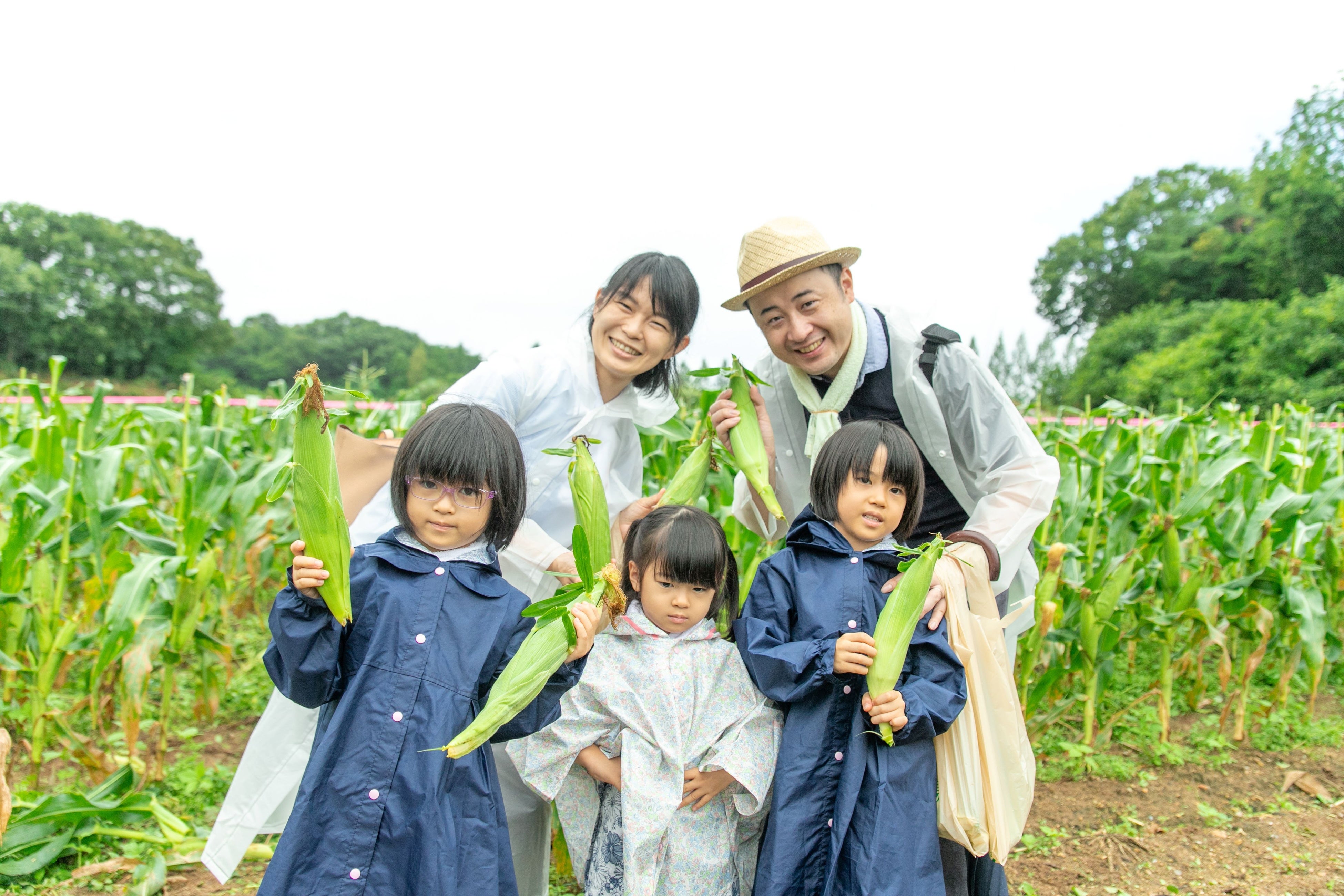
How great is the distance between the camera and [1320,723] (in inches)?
189

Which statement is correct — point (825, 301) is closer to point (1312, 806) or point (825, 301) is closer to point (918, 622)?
point (918, 622)

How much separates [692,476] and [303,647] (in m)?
1.25

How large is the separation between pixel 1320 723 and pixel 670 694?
4.56 meters

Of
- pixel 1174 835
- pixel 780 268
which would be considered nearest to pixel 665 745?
pixel 780 268

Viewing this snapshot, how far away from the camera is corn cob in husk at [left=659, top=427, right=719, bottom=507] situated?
2686mm

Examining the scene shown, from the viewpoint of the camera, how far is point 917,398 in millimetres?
2695

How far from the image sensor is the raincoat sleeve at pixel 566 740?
2.25 m

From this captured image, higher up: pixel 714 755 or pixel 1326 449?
pixel 1326 449

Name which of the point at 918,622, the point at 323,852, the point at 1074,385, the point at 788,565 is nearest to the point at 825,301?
the point at 788,565

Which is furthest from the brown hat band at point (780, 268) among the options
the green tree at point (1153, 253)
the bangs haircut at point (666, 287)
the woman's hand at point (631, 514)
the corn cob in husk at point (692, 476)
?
the green tree at point (1153, 253)

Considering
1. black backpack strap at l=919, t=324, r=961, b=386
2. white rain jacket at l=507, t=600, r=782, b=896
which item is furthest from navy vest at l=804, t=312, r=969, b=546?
white rain jacket at l=507, t=600, r=782, b=896

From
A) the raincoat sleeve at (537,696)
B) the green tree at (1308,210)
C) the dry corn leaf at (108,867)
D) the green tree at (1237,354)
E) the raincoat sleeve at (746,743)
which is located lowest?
the dry corn leaf at (108,867)

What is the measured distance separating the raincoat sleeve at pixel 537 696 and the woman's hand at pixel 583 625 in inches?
2.0

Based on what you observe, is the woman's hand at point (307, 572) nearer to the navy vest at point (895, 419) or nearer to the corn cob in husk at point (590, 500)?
the corn cob in husk at point (590, 500)
